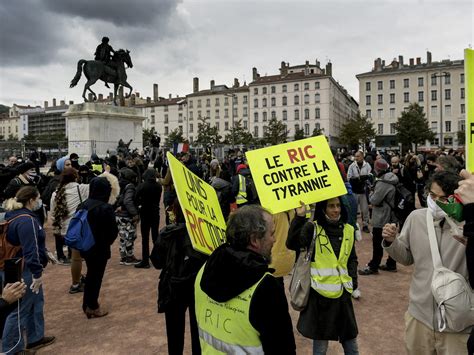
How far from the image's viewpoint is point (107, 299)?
231 inches

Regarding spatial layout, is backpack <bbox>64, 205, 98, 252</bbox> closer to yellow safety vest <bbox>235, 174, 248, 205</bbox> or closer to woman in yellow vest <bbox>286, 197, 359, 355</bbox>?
yellow safety vest <bbox>235, 174, 248, 205</bbox>

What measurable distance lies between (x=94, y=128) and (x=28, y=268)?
766 inches

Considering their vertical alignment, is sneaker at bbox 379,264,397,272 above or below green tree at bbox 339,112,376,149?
below

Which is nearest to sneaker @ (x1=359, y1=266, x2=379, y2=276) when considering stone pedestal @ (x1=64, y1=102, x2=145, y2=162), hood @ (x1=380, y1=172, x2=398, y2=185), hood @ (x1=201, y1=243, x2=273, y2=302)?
hood @ (x1=380, y1=172, x2=398, y2=185)

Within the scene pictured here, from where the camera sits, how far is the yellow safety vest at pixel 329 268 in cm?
326

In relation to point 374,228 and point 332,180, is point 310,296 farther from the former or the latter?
point 374,228

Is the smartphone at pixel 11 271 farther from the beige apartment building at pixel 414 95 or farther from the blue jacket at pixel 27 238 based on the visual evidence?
the beige apartment building at pixel 414 95

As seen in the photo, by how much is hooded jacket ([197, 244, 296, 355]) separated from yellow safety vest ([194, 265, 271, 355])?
0.03 meters

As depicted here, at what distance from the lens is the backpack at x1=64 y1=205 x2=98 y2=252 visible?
16.3 ft

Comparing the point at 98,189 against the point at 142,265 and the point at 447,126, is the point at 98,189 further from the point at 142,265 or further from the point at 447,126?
the point at 447,126

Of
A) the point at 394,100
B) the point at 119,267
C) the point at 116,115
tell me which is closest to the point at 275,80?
the point at 394,100

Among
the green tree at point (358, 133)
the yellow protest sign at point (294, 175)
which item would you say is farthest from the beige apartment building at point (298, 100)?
the yellow protest sign at point (294, 175)

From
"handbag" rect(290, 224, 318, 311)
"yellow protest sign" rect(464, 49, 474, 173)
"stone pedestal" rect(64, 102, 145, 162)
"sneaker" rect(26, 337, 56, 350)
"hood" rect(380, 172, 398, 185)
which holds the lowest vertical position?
"sneaker" rect(26, 337, 56, 350)

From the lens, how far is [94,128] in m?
22.2
